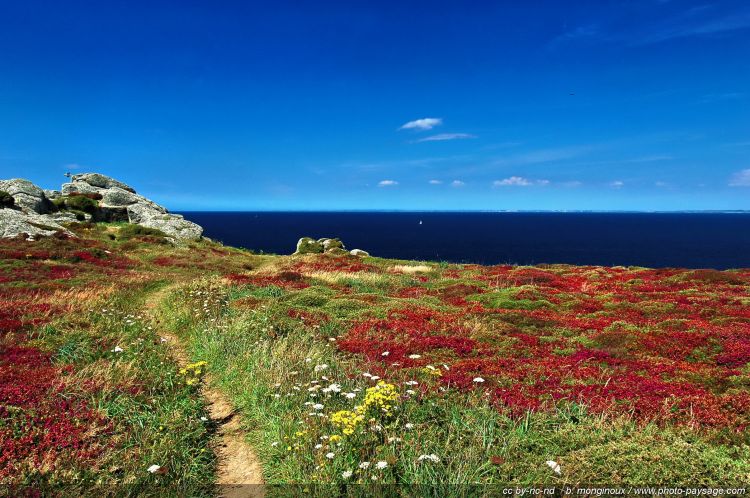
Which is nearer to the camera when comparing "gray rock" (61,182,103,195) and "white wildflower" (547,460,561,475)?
"white wildflower" (547,460,561,475)

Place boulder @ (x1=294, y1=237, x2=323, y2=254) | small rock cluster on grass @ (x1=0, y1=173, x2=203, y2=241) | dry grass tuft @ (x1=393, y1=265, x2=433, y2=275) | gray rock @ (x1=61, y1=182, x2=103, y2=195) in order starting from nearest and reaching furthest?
dry grass tuft @ (x1=393, y1=265, x2=433, y2=275) < small rock cluster on grass @ (x1=0, y1=173, x2=203, y2=241) < boulder @ (x1=294, y1=237, x2=323, y2=254) < gray rock @ (x1=61, y1=182, x2=103, y2=195)

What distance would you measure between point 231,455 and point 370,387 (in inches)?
131

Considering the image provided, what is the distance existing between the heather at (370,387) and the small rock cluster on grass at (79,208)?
23.1m

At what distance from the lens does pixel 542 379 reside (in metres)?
11.0

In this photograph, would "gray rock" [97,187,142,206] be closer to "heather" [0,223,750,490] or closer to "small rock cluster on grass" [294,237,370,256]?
"small rock cluster on grass" [294,237,370,256]

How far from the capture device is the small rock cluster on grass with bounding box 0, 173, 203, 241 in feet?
128

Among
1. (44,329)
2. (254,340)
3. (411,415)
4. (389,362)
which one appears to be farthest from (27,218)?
(411,415)

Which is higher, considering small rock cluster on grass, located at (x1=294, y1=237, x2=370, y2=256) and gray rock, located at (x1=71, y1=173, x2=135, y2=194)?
gray rock, located at (x1=71, y1=173, x2=135, y2=194)

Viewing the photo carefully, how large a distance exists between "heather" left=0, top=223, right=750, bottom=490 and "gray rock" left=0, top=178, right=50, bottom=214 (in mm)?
32857

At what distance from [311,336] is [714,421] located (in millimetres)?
11237

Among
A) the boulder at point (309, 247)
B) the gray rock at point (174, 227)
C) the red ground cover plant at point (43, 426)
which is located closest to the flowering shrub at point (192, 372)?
the red ground cover plant at point (43, 426)

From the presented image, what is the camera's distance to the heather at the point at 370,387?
21.9 feet

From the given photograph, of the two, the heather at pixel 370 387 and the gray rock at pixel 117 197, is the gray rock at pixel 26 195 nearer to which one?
the gray rock at pixel 117 197

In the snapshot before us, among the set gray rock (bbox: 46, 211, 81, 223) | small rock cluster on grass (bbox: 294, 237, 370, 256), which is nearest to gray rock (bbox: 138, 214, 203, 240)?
gray rock (bbox: 46, 211, 81, 223)
